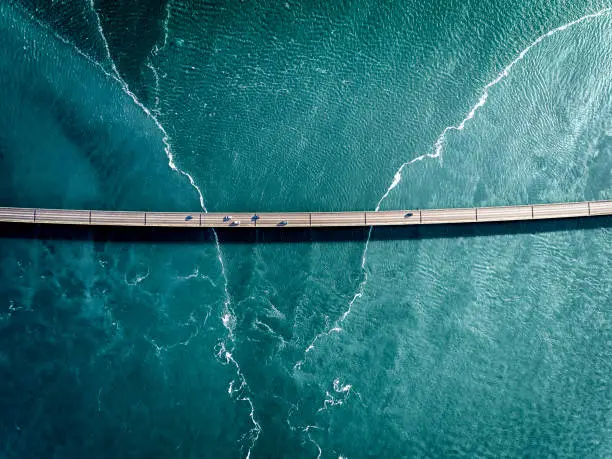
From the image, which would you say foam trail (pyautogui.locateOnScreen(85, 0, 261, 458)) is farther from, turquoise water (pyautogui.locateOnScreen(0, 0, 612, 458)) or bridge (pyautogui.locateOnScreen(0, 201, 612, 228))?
bridge (pyautogui.locateOnScreen(0, 201, 612, 228))

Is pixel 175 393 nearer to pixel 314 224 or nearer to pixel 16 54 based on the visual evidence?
pixel 314 224

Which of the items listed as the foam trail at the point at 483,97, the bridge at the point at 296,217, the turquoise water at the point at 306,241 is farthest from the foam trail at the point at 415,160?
the bridge at the point at 296,217

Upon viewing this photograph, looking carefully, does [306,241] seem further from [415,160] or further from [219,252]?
[415,160]

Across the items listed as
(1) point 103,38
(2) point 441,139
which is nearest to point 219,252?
(1) point 103,38

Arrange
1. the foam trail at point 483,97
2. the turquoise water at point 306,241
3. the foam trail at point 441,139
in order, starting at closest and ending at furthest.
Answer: the turquoise water at point 306,241, the foam trail at point 441,139, the foam trail at point 483,97

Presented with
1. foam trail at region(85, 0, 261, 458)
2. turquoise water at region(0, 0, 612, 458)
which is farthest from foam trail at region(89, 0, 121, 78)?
turquoise water at region(0, 0, 612, 458)

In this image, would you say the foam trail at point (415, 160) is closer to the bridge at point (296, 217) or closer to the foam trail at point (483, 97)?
the foam trail at point (483, 97)
